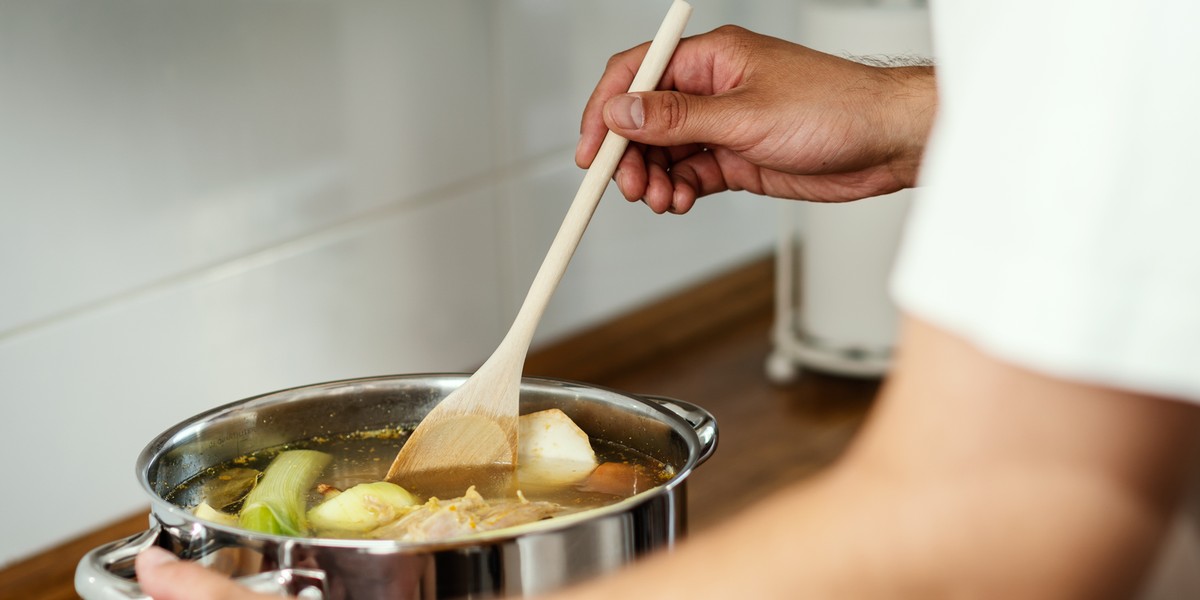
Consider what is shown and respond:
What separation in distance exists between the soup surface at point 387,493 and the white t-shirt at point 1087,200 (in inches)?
11.1

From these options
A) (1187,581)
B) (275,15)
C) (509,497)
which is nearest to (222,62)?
(275,15)

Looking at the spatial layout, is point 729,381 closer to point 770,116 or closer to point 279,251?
point 279,251

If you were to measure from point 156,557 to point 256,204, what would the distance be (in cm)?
68

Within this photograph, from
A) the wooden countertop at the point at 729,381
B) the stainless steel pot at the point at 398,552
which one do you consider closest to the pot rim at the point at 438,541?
the stainless steel pot at the point at 398,552

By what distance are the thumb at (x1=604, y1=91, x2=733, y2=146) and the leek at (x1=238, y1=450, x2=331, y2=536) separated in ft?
0.81

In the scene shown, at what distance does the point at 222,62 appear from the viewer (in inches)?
41.2

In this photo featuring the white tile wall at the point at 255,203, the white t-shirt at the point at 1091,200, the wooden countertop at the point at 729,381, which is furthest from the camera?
the wooden countertop at the point at 729,381

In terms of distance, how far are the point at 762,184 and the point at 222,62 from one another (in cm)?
47

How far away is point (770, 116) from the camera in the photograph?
0.75 metres

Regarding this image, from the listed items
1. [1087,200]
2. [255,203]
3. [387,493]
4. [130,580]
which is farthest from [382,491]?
[255,203]

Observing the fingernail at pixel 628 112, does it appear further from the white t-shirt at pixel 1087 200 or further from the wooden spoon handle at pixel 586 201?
the white t-shirt at pixel 1087 200

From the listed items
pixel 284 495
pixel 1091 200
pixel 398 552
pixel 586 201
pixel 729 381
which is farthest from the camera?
pixel 729 381

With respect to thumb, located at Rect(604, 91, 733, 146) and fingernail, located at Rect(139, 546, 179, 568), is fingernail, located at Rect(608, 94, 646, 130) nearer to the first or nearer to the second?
thumb, located at Rect(604, 91, 733, 146)

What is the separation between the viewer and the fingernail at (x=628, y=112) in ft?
2.35
